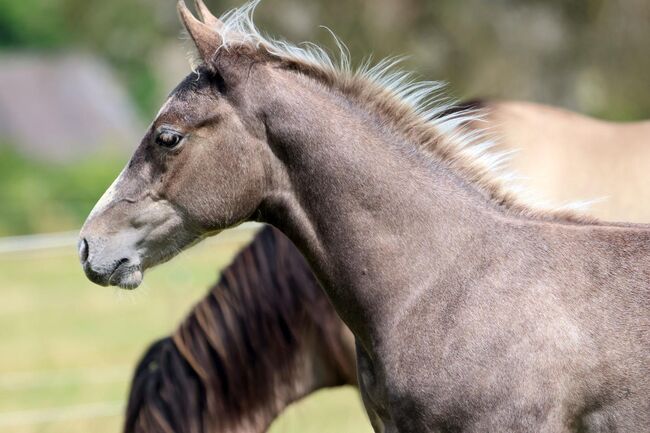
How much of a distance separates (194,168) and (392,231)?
0.68m

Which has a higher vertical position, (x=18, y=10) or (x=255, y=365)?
(x=255, y=365)

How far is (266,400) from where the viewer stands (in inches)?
196

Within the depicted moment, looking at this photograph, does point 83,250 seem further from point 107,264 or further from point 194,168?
point 194,168

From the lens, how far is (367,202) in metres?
3.63

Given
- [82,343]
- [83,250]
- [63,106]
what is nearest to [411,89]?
[83,250]

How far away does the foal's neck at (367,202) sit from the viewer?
360 centimetres

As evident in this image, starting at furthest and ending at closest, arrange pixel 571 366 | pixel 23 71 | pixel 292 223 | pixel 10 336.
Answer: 1. pixel 23 71
2. pixel 10 336
3. pixel 292 223
4. pixel 571 366

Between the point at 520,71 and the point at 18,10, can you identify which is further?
the point at 18,10

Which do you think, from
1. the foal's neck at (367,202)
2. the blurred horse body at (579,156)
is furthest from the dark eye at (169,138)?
the blurred horse body at (579,156)

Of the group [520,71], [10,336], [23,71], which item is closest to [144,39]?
A: [23,71]

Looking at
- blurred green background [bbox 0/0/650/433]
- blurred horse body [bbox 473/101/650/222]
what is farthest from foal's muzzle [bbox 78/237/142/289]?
blurred horse body [bbox 473/101/650/222]

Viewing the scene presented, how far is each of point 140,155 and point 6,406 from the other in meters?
5.53

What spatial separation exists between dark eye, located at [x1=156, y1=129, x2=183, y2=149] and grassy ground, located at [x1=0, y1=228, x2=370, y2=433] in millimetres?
2101

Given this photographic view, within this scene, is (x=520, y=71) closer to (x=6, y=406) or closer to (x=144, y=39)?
(x=6, y=406)
